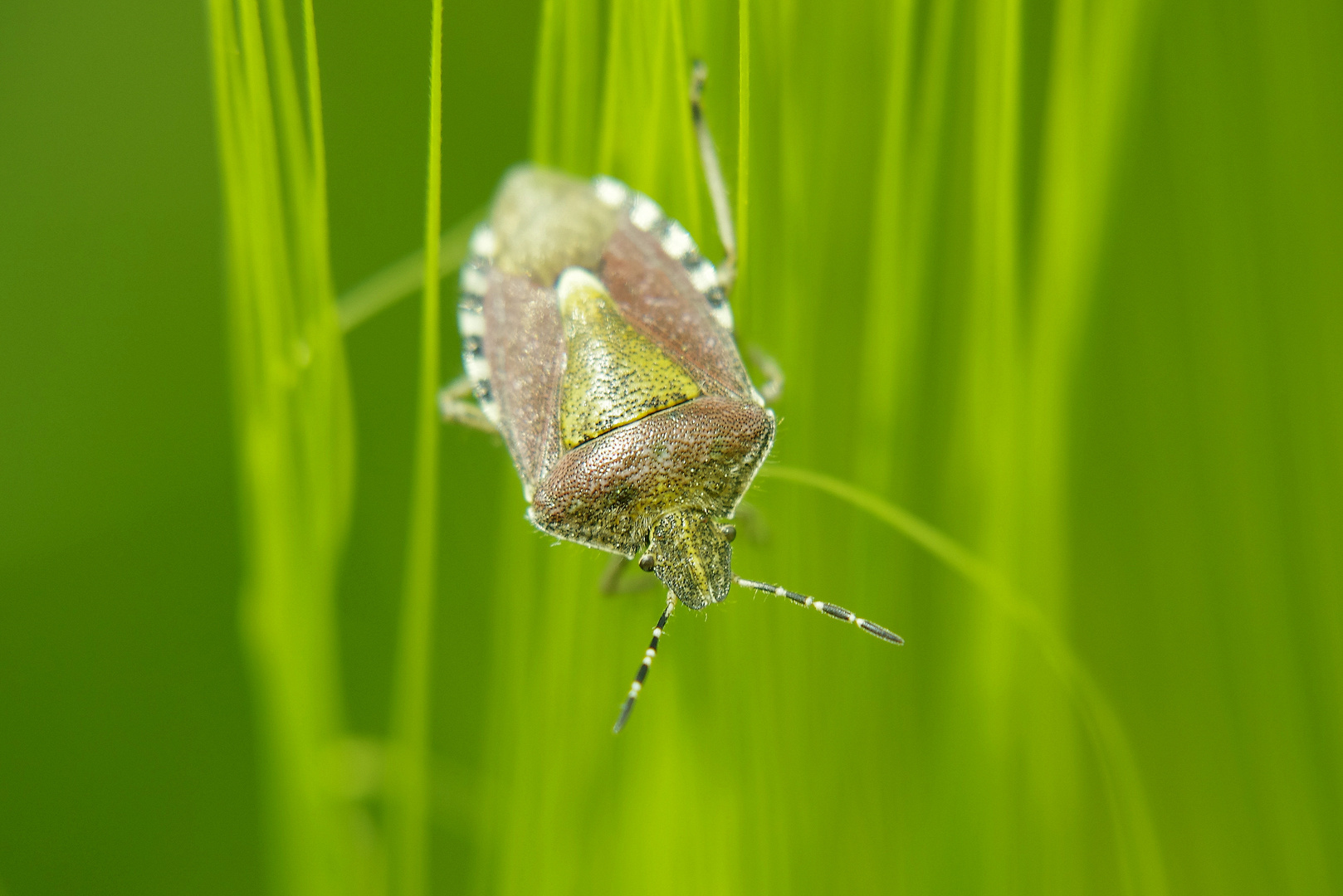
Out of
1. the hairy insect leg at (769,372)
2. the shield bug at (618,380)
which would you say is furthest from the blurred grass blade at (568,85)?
the hairy insect leg at (769,372)

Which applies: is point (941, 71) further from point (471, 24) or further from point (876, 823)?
point (471, 24)

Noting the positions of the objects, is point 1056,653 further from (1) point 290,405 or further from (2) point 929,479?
(1) point 290,405

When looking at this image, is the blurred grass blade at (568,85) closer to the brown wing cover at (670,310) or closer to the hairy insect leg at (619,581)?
the brown wing cover at (670,310)

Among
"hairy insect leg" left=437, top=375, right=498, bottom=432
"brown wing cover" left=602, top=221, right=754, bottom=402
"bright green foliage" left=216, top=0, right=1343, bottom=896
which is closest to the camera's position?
"bright green foliage" left=216, top=0, right=1343, bottom=896

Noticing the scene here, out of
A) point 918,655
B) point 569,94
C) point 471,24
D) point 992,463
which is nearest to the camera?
point 569,94

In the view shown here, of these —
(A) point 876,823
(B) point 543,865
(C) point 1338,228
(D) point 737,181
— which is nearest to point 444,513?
(B) point 543,865

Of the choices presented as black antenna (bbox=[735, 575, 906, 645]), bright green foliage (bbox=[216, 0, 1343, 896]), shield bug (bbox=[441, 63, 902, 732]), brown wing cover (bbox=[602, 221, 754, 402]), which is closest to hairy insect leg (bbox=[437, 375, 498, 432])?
shield bug (bbox=[441, 63, 902, 732])

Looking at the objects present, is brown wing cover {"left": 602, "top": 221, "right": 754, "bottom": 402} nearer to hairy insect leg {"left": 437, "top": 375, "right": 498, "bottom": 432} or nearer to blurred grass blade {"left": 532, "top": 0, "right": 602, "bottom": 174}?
hairy insect leg {"left": 437, "top": 375, "right": 498, "bottom": 432}
